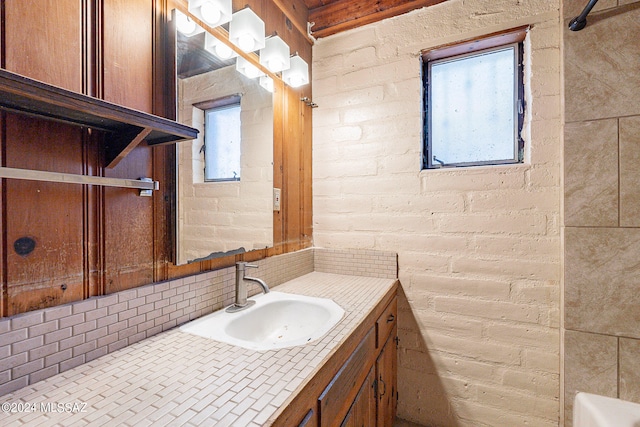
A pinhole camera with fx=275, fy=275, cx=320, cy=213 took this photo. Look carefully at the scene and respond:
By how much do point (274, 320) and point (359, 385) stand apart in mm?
432

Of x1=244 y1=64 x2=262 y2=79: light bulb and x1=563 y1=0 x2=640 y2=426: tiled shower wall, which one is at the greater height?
x1=244 y1=64 x2=262 y2=79: light bulb

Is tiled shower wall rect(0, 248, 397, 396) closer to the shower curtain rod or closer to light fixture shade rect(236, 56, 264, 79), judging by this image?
light fixture shade rect(236, 56, 264, 79)

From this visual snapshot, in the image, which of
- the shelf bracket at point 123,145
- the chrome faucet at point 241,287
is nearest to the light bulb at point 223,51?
the shelf bracket at point 123,145

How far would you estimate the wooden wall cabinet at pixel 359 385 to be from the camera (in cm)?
65

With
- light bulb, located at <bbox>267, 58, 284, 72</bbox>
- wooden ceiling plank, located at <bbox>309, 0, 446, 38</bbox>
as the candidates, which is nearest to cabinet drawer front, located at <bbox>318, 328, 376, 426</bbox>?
light bulb, located at <bbox>267, 58, 284, 72</bbox>

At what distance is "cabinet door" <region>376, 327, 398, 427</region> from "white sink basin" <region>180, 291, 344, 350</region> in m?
0.36

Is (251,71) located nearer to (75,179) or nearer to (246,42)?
(246,42)

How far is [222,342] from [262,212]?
0.70m

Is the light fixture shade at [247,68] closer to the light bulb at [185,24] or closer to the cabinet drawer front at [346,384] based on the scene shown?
the light bulb at [185,24]

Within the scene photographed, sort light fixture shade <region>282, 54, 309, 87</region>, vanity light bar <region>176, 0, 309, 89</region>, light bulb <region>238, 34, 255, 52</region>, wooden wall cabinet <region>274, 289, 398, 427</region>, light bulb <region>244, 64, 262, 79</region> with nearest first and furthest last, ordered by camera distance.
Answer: wooden wall cabinet <region>274, 289, 398, 427</region> → vanity light bar <region>176, 0, 309, 89</region> → light bulb <region>238, 34, 255, 52</region> → light bulb <region>244, 64, 262, 79</region> → light fixture shade <region>282, 54, 309, 87</region>

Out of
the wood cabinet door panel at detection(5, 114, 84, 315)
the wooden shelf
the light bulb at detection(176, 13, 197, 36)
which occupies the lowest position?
the wood cabinet door panel at detection(5, 114, 84, 315)

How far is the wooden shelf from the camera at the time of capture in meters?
0.51

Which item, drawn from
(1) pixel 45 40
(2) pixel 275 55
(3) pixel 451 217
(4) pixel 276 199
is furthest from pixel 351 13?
(1) pixel 45 40

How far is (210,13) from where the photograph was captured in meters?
1.03
